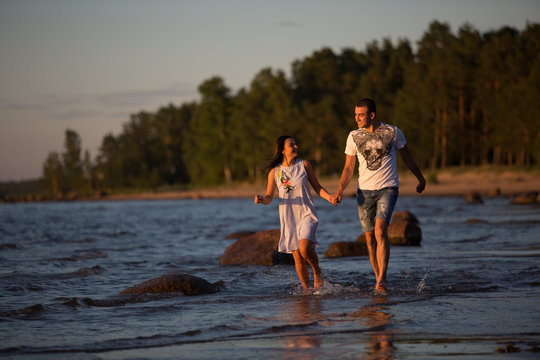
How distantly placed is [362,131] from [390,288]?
2.10m

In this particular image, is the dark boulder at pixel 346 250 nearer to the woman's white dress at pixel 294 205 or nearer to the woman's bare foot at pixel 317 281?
the woman's bare foot at pixel 317 281

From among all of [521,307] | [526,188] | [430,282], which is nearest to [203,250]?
[430,282]

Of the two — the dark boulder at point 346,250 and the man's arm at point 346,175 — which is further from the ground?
the man's arm at point 346,175

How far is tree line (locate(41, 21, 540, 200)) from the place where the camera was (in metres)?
60.3

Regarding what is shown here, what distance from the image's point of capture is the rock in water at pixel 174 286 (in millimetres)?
8297

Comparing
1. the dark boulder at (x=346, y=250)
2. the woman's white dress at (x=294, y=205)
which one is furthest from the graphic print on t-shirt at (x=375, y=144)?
the dark boulder at (x=346, y=250)

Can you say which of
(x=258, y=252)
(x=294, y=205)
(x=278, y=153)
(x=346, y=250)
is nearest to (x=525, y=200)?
(x=346, y=250)

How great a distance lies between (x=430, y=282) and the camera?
8.71 metres

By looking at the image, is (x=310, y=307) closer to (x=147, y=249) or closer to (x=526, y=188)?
(x=147, y=249)

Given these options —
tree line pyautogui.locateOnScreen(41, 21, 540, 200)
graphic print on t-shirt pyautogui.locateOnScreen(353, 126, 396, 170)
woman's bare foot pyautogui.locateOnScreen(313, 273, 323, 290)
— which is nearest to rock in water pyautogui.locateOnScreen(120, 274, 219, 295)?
woman's bare foot pyautogui.locateOnScreen(313, 273, 323, 290)

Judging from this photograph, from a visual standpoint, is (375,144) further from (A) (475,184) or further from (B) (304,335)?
(A) (475,184)

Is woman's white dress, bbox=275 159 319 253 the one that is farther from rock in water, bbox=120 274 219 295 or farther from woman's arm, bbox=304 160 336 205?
rock in water, bbox=120 274 219 295

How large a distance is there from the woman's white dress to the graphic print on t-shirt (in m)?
0.77

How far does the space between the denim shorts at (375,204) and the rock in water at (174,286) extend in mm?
2274
